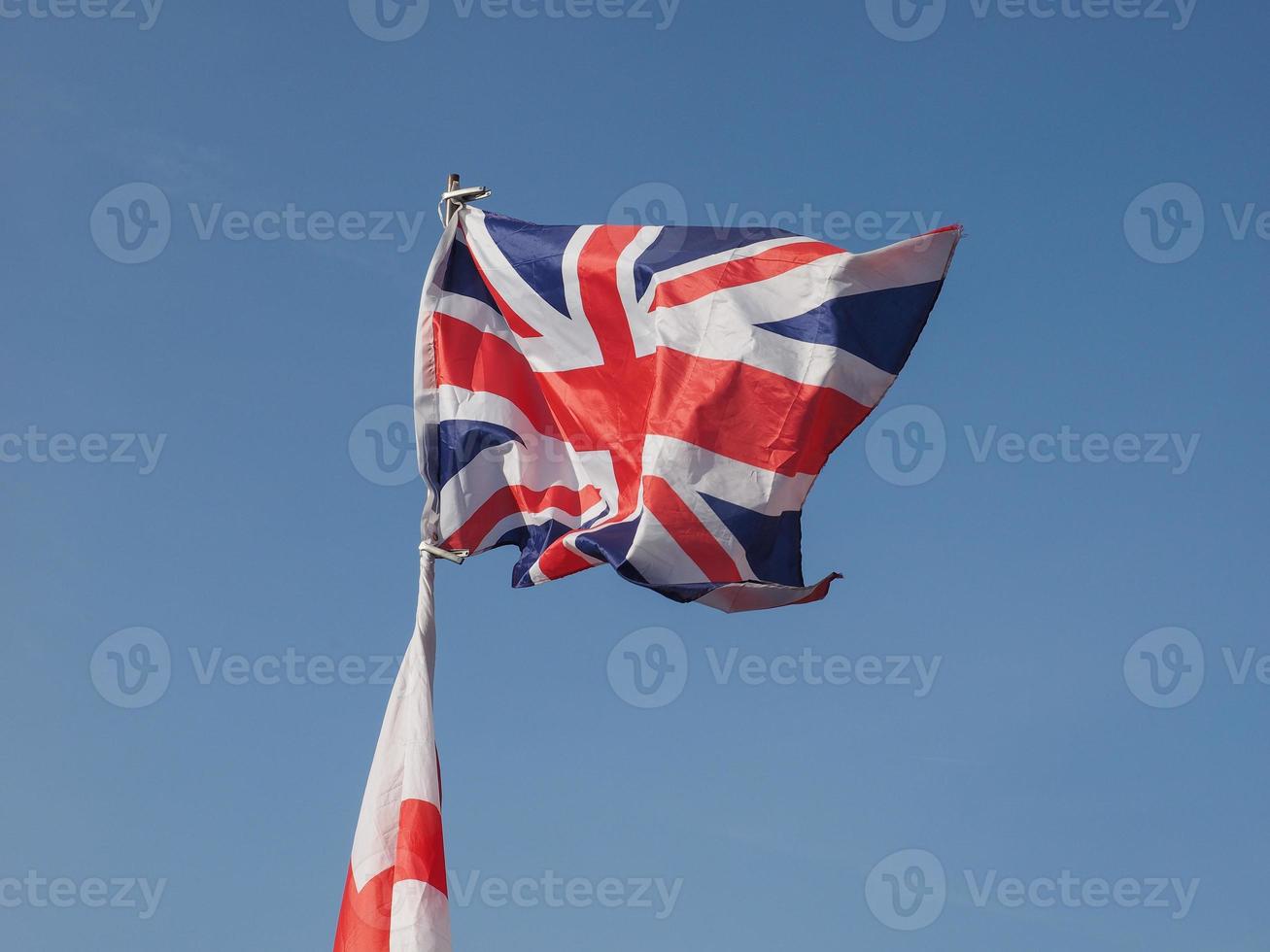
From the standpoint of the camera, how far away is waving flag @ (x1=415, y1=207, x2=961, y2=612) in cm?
1423

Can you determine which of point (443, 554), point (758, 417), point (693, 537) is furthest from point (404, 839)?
point (758, 417)

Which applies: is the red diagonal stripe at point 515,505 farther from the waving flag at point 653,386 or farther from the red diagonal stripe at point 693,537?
the red diagonal stripe at point 693,537

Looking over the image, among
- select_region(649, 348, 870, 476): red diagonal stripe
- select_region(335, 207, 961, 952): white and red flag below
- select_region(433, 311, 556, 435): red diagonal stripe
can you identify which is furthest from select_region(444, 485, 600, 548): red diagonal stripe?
select_region(649, 348, 870, 476): red diagonal stripe

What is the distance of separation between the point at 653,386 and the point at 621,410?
0.43 meters

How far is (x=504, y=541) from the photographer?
1562cm

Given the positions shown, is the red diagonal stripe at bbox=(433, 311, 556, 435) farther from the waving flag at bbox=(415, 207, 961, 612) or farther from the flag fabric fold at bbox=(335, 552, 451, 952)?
the flag fabric fold at bbox=(335, 552, 451, 952)

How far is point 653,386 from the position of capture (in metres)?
15.0

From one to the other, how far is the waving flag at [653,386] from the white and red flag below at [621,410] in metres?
0.02

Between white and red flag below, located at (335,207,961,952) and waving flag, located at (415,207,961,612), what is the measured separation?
0.02 metres

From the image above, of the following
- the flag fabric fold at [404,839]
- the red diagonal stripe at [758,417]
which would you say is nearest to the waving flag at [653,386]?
the red diagonal stripe at [758,417]

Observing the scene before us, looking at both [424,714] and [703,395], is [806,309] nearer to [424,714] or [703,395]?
[703,395]

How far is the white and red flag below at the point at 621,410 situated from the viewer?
545 inches

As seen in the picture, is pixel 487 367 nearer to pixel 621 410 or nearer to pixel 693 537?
pixel 621 410

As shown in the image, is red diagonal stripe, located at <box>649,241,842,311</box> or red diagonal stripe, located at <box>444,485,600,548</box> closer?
red diagonal stripe, located at <box>649,241,842,311</box>
